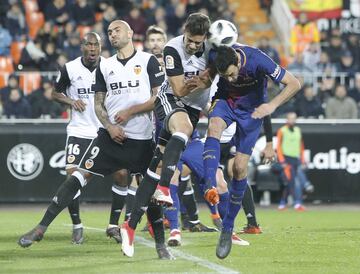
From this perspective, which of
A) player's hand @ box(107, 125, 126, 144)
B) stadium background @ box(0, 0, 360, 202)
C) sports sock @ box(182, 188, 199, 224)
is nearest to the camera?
player's hand @ box(107, 125, 126, 144)

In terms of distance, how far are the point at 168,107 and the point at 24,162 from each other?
11.2 meters

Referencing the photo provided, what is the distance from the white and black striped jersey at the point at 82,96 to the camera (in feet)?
44.3

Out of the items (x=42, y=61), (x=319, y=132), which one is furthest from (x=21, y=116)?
(x=319, y=132)

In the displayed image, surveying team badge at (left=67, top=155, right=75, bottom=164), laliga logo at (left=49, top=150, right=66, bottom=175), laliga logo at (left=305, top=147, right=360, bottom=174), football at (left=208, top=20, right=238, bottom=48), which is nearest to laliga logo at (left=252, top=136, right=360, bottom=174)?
laliga logo at (left=305, top=147, right=360, bottom=174)

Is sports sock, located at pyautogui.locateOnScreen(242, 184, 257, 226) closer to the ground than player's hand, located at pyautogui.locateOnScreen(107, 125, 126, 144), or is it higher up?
closer to the ground

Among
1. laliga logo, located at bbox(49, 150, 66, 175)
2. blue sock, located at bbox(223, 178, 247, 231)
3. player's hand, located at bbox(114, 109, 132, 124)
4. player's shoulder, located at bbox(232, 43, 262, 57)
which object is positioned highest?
player's shoulder, located at bbox(232, 43, 262, 57)

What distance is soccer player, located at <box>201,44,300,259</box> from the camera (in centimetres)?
1080

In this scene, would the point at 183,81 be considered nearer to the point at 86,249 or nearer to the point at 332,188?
the point at 86,249

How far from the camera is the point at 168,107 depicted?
1134 cm

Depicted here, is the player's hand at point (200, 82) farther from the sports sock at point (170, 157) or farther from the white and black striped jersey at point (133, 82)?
the white and black striped jersey at point (133, 82)

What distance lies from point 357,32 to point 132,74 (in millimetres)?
17594

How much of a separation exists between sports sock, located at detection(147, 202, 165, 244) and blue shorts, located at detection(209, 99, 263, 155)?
3.82 ft

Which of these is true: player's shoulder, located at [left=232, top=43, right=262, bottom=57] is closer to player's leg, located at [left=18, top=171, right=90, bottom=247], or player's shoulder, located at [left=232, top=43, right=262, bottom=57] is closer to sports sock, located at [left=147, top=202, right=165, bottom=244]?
sports sock, located at [left=147, top=202, right=165, bottom=244]

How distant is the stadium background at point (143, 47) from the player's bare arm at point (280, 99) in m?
10.8
